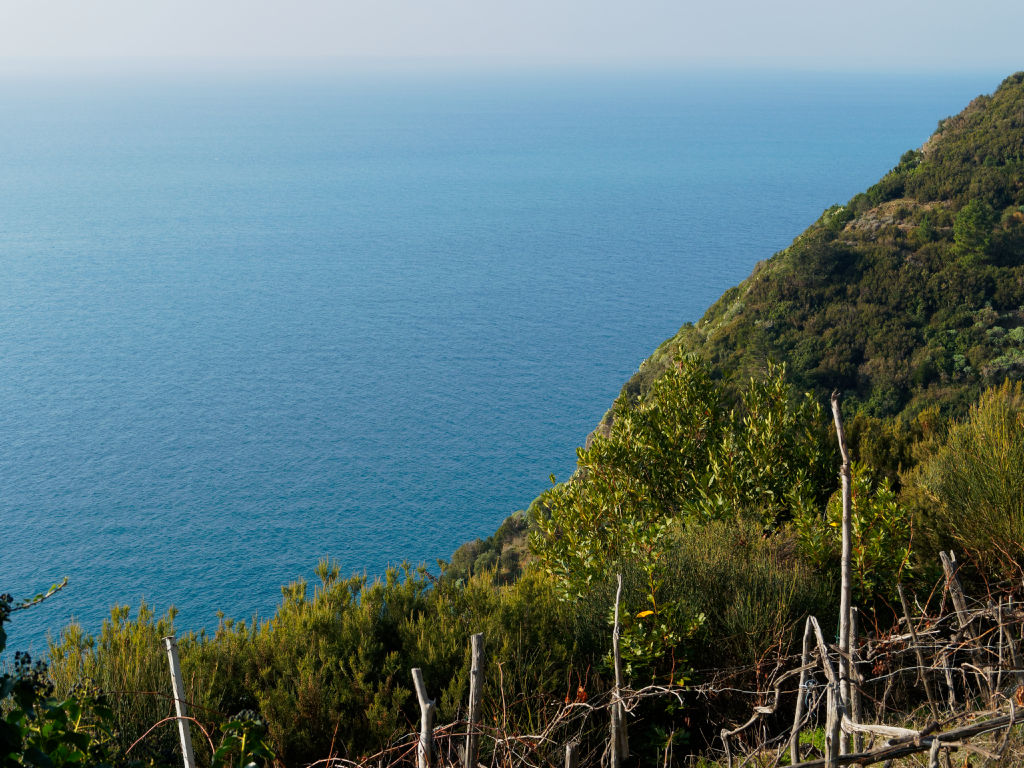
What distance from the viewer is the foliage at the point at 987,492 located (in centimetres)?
787

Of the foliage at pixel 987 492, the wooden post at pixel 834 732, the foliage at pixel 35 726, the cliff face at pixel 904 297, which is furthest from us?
the cliff face at pixel 904 297

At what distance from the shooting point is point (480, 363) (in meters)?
80.5

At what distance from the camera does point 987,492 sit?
814 centimetres

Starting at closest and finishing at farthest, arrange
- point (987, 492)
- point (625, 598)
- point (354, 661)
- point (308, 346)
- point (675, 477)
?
point (354, 661), point (625, 598), point (987, 492), point (675, 477), point (308, 346)

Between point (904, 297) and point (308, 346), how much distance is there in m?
62.4

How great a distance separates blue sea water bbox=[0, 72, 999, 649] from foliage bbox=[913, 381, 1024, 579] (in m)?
37.1

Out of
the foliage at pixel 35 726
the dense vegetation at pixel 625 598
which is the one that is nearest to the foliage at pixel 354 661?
the dense vegetation at pixel 625 598

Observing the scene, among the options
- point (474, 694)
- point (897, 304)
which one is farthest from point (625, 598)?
point (897, 304)

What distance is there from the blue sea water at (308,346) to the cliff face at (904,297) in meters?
21.5

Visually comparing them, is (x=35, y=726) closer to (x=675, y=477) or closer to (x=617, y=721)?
(x=617, y=721)

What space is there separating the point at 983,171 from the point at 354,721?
4254 centimetres

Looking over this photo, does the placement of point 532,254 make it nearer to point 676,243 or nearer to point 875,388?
point 676,243

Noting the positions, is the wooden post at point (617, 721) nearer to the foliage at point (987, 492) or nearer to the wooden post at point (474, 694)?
the wooden post at point (474, 694)

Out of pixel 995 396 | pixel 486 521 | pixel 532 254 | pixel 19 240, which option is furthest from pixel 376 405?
pixel 19 240
